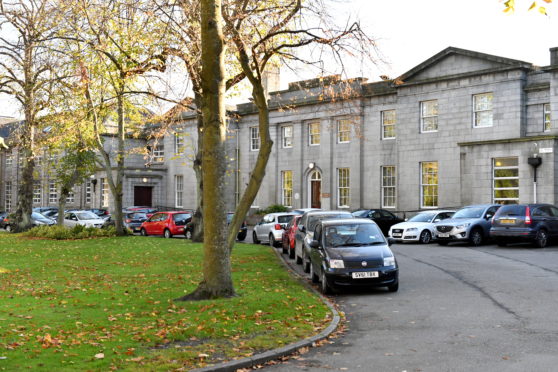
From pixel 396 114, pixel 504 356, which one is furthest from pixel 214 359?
pixel 396 114

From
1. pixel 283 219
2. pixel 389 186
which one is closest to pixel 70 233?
pixel 283 219

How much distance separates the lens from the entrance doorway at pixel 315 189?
155 ft

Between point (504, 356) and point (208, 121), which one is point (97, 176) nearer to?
point (208, 121)

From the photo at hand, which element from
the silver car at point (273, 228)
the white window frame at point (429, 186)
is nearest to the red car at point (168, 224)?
the silver car at point (273, 228)

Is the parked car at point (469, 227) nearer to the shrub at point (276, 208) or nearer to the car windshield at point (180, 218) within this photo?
the car windshield at point (180, 218)

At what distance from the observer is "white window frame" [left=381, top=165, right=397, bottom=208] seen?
42.5 meters

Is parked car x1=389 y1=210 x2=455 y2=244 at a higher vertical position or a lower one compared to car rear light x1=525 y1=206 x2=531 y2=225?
lower

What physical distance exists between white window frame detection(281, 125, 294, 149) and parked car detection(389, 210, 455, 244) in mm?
19886

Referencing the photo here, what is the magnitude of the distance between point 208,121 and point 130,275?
6.28 metres

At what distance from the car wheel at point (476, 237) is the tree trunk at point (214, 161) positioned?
55.1 ft

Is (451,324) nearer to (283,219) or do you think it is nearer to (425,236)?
(283,219)

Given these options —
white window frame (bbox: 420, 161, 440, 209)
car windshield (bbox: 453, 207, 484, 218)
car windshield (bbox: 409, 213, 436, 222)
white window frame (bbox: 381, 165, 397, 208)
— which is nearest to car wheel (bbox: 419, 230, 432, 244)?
car windshield (bbox: 409, 213, 436, 222)

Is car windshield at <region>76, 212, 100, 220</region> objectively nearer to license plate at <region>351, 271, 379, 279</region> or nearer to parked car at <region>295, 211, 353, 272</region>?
parked car at <region>295, 211, 353, 272</region>

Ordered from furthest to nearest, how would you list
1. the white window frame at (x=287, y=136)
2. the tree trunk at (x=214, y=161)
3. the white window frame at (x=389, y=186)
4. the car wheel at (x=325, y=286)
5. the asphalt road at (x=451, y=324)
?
1. the white window frame at (x=287, y=136)
2. the white window frame at (x=389, y=186)
3. the car wheel at (x=325, y=286)
4. the tree trunk at (x=214, y=161)
5. the asphalt road at (x=451, y=324)
